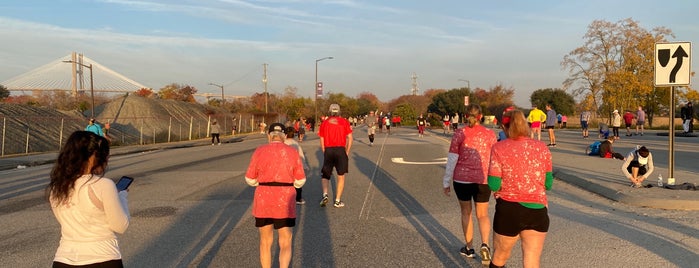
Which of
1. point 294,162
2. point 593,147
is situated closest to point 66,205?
point 294,162

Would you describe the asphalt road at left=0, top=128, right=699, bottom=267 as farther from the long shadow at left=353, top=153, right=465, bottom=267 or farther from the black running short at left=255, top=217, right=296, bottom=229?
the black running short at left=255, top=217, right=296, bottom=229

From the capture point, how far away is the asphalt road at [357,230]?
18.1 ft

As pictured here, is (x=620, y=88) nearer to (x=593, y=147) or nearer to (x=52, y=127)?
(x=593, y=147)

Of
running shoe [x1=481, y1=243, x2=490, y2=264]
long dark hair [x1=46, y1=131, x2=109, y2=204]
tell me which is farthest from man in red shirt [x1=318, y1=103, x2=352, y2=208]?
long dark hair [x1=46, y1=131, x2=109, y2=204]

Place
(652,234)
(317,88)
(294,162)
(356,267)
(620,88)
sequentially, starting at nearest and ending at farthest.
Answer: (294,162)
(356,267)
(652,234)
(620,88)
(317,88)

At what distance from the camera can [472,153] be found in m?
5.54

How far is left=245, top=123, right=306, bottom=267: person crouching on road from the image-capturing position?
458 cm

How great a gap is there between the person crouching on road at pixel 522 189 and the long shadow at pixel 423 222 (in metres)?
1.49

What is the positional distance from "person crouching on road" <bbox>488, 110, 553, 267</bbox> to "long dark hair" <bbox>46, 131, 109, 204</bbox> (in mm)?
2846

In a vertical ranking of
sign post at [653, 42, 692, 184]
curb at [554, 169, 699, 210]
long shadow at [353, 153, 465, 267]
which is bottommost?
Answer: long shadow at [353, 153, 465, 267]

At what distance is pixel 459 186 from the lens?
18.3 ft

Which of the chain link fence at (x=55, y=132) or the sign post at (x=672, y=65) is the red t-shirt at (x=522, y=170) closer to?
the sign post at (x=672, y=65)

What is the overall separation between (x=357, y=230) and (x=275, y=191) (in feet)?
8.51

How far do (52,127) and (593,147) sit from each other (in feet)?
97.3
